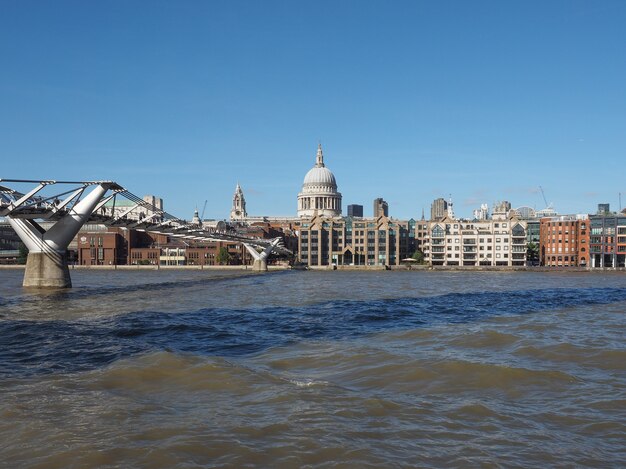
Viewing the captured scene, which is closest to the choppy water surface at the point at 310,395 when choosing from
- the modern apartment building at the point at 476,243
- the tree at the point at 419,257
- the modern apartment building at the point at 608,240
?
the modern apartment building at the point at 608,240

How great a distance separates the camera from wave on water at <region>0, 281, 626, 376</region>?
615 inches

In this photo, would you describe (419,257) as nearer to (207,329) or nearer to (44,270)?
(44,270)

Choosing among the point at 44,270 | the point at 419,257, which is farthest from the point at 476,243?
the point at 44,270

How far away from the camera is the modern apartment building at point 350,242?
126 metres

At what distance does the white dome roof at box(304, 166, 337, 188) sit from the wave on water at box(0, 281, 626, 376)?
15846 cm

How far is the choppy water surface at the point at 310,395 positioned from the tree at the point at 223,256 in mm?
100936

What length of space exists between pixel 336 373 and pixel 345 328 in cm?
892

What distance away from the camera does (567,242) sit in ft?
368

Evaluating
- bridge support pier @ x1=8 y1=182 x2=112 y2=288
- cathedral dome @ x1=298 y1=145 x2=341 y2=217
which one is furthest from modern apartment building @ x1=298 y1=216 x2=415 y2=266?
bridge support pier @ x1=8 y1=182 x2=112 y2=288

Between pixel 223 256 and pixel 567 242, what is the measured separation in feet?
204

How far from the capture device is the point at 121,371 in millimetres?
13312

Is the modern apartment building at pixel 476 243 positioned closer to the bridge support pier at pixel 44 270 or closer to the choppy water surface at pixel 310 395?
the bridge support pier at pixel 44 270

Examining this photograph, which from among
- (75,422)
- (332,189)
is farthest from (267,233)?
(75,422)

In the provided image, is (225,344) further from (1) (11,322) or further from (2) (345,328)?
(1) (11,322)
